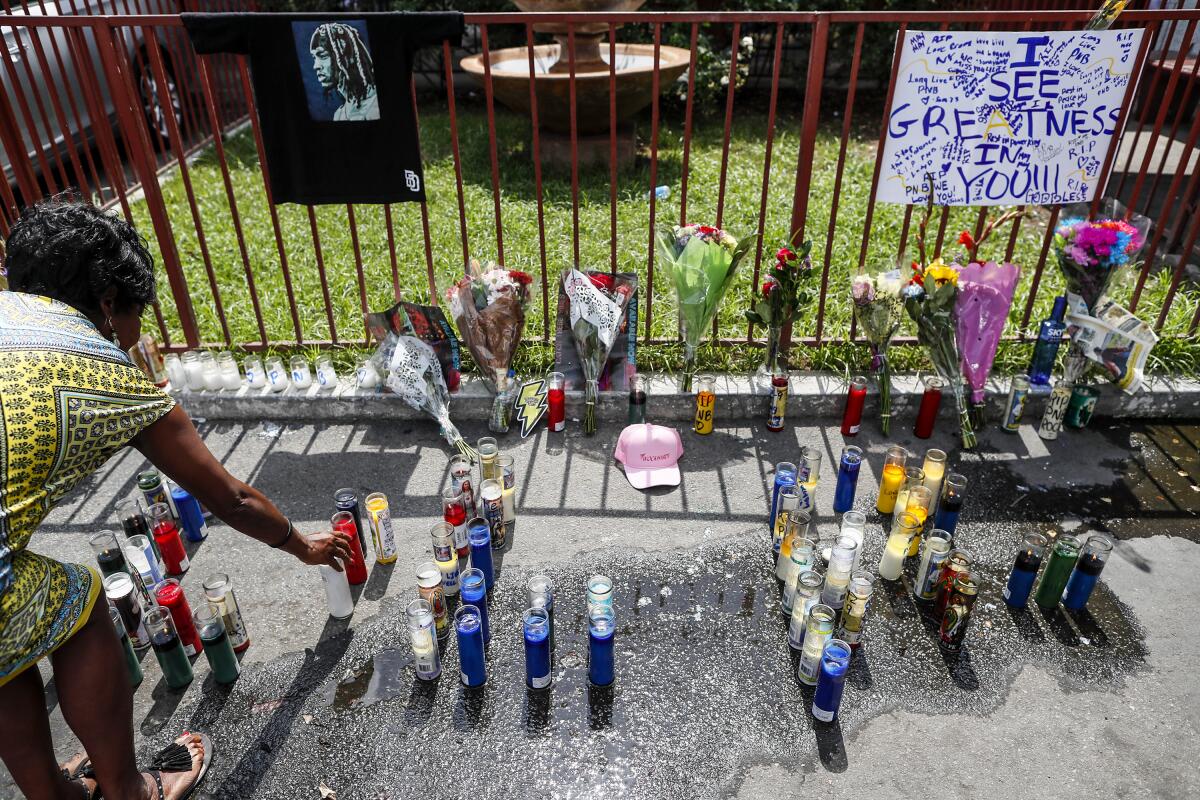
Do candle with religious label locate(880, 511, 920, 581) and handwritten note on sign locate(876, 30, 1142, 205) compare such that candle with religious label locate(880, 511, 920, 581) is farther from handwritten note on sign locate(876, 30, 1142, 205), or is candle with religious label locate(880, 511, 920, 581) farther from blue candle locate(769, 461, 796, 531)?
handwritten note on sign locate(876, 30, 1142, 205)

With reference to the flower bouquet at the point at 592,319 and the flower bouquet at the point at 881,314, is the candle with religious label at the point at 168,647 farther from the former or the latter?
the flower bouquet at the point at 881,314

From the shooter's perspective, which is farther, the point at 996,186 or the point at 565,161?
the point at 565,161

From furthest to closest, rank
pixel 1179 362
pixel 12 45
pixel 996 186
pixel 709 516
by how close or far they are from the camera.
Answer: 1. pixel 12 45
2. pixel 1179 362
3. pixel 996 186
4. pixel 709 516

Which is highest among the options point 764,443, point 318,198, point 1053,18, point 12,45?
point 1053,18

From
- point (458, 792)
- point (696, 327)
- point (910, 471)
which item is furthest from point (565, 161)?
point (458, 792)

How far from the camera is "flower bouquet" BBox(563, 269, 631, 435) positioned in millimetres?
4129

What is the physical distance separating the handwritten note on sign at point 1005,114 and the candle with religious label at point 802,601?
2.29 m

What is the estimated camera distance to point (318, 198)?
4.18 m

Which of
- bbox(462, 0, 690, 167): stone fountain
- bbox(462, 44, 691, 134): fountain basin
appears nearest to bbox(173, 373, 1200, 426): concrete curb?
bbox(462, 44, 691, 134): fountain basin

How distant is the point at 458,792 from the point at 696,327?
2.60 m

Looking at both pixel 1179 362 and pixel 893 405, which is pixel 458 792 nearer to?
pixel 893 405

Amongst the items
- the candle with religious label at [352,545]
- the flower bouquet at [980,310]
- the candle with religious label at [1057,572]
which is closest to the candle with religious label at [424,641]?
the candle with religious label at [352,545]

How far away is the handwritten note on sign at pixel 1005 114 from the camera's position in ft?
12.8

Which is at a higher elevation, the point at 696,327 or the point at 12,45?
the point at 12,45
